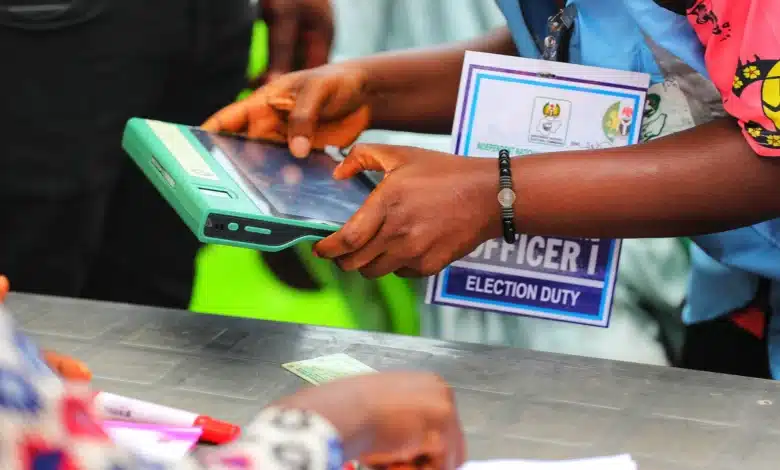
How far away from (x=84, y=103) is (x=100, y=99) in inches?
0.8

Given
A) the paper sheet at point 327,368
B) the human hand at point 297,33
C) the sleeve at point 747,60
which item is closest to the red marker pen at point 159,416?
the paper sheet at point 327,368

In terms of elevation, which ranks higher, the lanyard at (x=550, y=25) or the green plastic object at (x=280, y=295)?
the lanyard at (x=550, y=25)

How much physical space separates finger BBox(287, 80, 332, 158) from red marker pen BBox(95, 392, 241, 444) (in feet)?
1.27

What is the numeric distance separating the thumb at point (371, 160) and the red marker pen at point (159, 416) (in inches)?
12.0

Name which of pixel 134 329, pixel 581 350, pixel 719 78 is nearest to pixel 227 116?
pixel 134 329

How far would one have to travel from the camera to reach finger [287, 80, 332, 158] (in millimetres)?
1093

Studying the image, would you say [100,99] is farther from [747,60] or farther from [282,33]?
[747,60]

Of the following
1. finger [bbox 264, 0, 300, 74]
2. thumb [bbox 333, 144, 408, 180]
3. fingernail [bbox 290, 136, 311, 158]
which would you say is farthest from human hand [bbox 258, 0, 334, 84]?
thumb [bbox 333, 144, 408, 180]

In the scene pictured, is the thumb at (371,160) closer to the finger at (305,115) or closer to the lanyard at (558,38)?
the finger at (305,115)

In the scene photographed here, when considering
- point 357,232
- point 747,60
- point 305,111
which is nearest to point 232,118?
point 305,111

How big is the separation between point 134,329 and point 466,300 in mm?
312

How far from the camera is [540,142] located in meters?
1.03

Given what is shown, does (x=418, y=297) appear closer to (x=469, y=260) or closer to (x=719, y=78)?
(x=469, y=260)

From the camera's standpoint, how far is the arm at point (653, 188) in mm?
890
